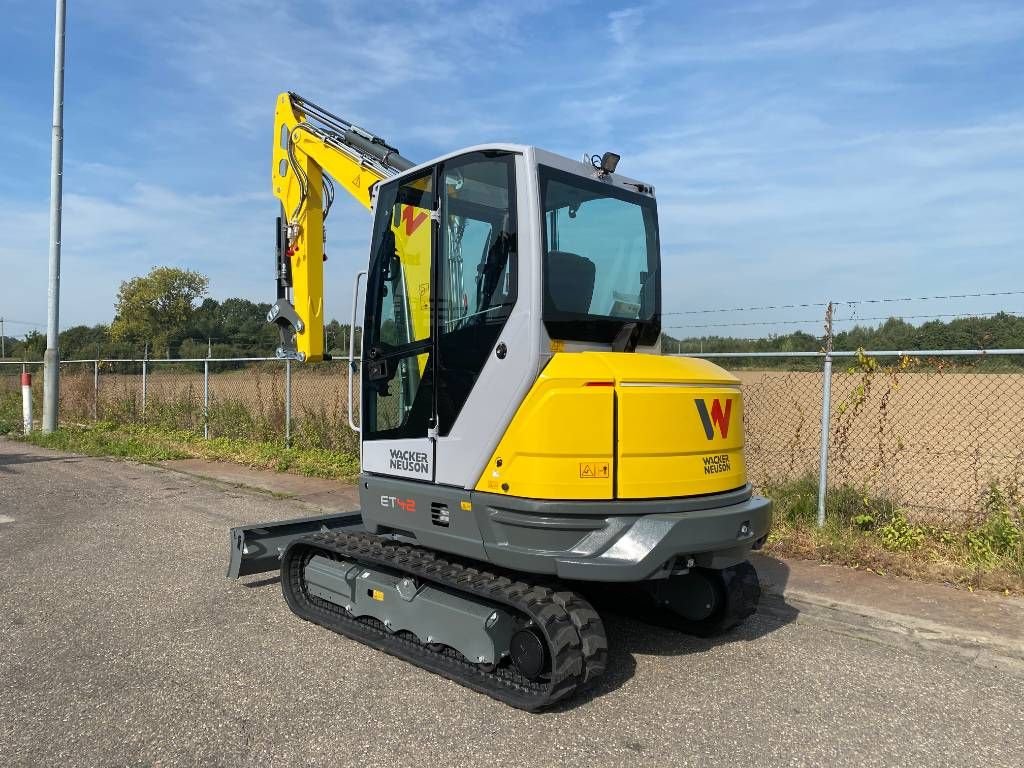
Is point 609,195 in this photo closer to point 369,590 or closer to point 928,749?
point 369,590

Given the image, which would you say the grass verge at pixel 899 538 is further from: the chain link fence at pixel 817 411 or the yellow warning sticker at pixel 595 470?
the yellow warning sticker at pixel 595 470

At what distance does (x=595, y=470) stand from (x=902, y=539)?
12.2 ft

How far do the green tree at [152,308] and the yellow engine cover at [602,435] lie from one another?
186ft

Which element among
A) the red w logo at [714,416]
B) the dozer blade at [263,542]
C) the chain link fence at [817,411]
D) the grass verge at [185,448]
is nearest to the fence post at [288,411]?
the chain link fence at [817,411]

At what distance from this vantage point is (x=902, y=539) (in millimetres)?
6086

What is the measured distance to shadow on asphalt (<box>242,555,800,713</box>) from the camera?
417cm

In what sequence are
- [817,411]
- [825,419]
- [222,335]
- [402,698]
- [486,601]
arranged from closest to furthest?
[402,698]
[486,601]
[825,419]
[817,411]
[222,335]

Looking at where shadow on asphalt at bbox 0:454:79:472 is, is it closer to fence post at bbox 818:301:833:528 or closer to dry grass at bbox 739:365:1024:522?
dry grass at bbox 739:365:1024:522

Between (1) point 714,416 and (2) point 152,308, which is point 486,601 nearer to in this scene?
(1) point 714,416

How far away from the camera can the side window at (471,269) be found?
3.96 metres

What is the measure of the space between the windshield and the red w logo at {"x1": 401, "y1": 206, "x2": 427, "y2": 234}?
84 centimetres

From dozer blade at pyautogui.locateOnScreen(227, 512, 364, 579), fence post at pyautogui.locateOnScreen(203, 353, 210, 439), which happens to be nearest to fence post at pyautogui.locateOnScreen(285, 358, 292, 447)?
fence post at pyautogui.locateOnScreen(203, 353, 210, 439)

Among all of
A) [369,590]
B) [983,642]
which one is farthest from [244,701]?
[983,642]

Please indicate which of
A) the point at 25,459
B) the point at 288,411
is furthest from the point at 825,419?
the point at 25,459
